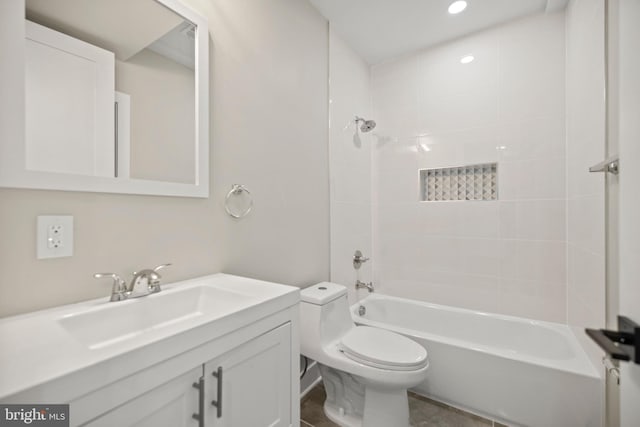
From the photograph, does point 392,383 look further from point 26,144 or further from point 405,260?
point 26,144

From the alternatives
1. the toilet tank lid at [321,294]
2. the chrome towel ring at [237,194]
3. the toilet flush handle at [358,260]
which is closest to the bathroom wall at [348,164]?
the toilet flush handle at [358,260]

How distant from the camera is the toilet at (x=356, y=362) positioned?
1.39 metres

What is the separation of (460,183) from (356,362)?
1.67 meters

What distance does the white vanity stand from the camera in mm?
517

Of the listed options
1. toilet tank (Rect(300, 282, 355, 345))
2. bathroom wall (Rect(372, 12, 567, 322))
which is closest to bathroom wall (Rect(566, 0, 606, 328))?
bathroom wall (Rect(372, 12, 567, 322))

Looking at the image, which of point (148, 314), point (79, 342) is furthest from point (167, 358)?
point (148, 314)

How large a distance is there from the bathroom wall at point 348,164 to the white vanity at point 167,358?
46.2 inches

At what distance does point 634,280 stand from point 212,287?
46.9 inches

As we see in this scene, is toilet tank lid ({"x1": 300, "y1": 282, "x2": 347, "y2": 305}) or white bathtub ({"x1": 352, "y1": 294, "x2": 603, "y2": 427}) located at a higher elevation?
toilet tank lid ({"x1": 300, "y1": 282, "x2": 347, "y2": 305})

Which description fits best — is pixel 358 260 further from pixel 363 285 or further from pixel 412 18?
pixel 412 18

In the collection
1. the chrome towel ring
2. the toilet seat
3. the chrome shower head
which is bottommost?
the toilet seat

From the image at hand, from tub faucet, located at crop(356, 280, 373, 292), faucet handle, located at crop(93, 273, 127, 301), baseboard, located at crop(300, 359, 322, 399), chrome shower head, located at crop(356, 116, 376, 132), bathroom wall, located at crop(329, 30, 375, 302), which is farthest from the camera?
tub faucet, located at crop(356, 280, 373, 292)

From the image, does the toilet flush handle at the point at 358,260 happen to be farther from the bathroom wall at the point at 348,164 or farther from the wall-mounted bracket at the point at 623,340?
the wall-mounted bracket at the point at 623,340

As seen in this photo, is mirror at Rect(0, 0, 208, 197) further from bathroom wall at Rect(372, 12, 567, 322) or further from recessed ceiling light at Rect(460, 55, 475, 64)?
recessed ceiling light at Rect(460, 55, 475, 64)
